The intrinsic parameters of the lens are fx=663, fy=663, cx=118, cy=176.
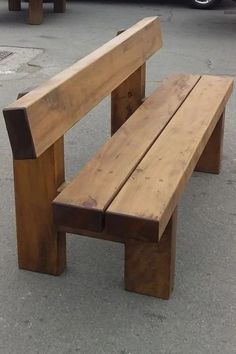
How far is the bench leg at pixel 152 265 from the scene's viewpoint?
2.70 m

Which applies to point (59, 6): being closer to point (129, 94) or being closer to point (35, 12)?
point (35, 12)

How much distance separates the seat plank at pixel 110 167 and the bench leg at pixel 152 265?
256 mm

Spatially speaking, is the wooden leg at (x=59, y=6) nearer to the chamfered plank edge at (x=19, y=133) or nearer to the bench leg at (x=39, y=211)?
the bench leg at (x=39, y=211)

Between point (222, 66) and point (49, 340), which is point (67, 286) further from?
point (222, 66)

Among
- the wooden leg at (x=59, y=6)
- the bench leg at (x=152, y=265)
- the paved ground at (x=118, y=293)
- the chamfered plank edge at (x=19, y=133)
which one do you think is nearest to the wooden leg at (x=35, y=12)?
the wooden leg at (x=59, y=6)

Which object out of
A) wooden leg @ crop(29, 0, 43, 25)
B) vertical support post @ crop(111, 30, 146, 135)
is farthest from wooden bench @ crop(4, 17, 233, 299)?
wooden leg @ crop(29, 0, 43, 25)

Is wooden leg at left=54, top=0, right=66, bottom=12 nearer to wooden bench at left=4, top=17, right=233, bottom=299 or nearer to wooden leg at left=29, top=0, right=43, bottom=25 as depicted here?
wooden leg at left=29, top=0, right=43, bottom=25

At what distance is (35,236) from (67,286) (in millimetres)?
263

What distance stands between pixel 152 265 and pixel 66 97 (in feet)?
2.55

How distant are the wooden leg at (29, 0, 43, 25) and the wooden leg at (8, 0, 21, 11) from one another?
1167 millimetres

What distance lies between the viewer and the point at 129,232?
241 cm

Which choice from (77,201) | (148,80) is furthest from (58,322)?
(148,80)

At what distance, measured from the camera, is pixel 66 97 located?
2.65 m

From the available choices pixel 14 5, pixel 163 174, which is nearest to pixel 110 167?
pixel 163 174
